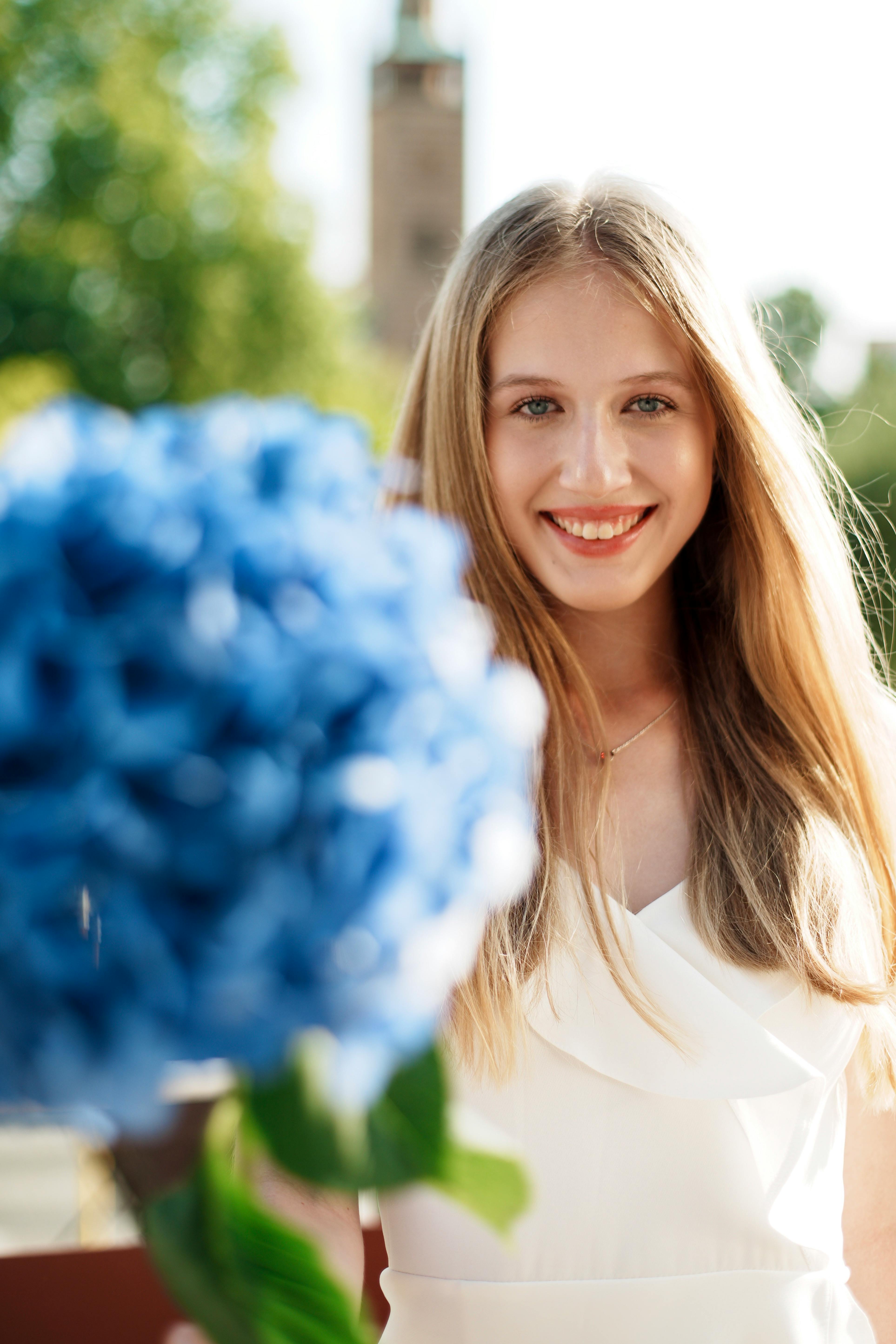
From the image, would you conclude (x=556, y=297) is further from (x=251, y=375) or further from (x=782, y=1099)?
(x=251, y=375)

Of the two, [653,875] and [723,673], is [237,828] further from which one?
[723,673]

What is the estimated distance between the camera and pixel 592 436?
67.6 inches

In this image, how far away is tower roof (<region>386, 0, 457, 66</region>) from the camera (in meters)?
50.8

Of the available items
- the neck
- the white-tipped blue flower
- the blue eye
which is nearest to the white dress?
the neck

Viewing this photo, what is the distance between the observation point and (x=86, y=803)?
0.47 meters

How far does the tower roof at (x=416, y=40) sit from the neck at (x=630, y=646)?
55.2 metres

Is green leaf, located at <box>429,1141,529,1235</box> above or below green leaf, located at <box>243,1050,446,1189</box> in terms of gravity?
below

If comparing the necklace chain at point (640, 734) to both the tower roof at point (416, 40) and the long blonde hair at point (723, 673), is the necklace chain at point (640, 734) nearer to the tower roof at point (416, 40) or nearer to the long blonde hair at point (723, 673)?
the long blonde hair at point (723, 673)

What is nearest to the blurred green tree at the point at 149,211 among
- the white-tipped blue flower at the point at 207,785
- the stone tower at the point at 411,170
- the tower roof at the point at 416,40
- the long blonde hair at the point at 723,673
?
the long blonde hair at the point at 723,673

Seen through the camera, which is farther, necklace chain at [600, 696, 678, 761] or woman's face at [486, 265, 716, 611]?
necklace chain at [600, 696, 678, 761]

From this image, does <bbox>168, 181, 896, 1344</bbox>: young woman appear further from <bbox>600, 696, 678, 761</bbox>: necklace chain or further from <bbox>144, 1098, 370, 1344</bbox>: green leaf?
<bbox>144, 1098, 370, 1344</bbox>: green leaf

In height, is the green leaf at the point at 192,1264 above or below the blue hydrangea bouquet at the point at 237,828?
below

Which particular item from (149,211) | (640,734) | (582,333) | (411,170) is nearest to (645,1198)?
(640,734)

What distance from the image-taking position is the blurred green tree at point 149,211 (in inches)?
674
